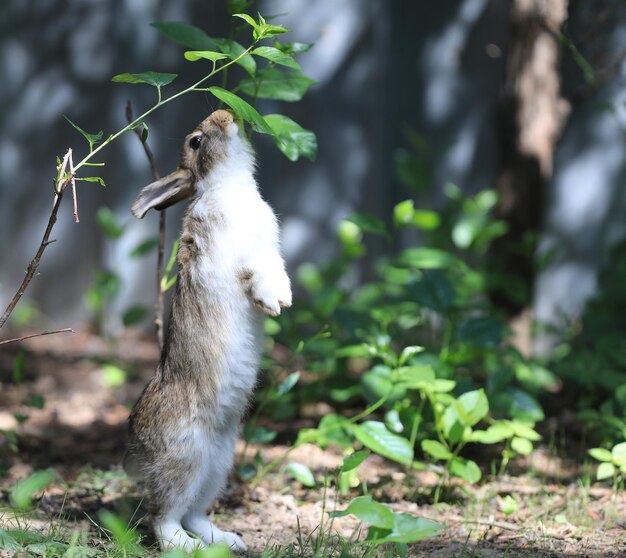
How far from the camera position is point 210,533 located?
3012mm

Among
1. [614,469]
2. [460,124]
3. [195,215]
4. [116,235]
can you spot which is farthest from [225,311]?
[460,124]

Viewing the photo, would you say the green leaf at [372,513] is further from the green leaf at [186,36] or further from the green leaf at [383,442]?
the green leaf at [186,36]

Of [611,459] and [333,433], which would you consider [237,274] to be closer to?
[333,433]

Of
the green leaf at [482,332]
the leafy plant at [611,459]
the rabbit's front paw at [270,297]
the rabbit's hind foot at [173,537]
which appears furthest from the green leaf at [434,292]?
the rabbit's hind foot at [173,537]

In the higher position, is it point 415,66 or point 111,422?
point 415,66

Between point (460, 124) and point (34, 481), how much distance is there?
4.50 m

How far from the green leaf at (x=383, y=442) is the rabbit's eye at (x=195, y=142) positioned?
4.10 ft

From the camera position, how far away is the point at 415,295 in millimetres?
3941

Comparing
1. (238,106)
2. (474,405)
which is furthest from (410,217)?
(238,106)

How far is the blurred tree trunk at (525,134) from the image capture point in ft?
16.3

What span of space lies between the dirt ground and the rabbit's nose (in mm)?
1423

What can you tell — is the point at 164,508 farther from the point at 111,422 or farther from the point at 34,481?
the point at 111,422

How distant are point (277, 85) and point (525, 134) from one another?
224 centimetres

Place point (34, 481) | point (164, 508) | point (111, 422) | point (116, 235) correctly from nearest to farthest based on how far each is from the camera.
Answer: point (34, 481) → point (164, 508) → point (111, 422) → point (116, 235)
